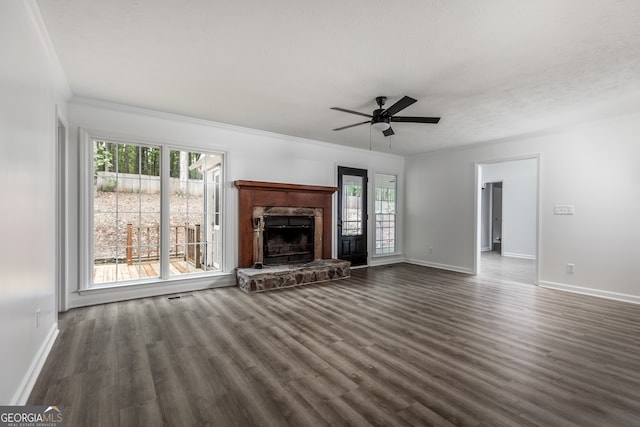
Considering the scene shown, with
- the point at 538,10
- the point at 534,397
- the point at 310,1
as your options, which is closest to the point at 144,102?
the point at 310,1

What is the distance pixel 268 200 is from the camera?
5.36 meters

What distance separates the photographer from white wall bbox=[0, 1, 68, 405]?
65.7 inches

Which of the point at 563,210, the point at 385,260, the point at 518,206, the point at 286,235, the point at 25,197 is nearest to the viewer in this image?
the point at 25,197

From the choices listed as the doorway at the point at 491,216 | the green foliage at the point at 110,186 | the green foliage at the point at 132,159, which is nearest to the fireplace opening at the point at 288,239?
the green foliage at the point at 132,159

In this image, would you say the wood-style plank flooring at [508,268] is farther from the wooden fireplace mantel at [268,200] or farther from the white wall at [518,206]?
the wooden fireplace mantel at [268,200]

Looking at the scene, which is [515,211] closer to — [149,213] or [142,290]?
[149,213]

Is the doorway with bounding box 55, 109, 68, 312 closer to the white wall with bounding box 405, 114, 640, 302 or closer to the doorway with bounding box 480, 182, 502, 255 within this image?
the white wall with bounding box 405, 114, 640, 302

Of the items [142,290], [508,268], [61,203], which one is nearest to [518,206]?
[508,268]

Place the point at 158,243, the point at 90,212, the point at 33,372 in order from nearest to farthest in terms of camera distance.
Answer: the point at 33,372, the point at 90,212, the point at 158,243

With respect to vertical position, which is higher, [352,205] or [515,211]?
[352,205]

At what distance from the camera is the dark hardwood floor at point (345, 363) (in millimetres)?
1863

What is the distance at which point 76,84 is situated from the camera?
3.48m

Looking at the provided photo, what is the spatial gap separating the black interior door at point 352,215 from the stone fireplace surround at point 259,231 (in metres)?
0.59

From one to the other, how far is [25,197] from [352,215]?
544 cm
